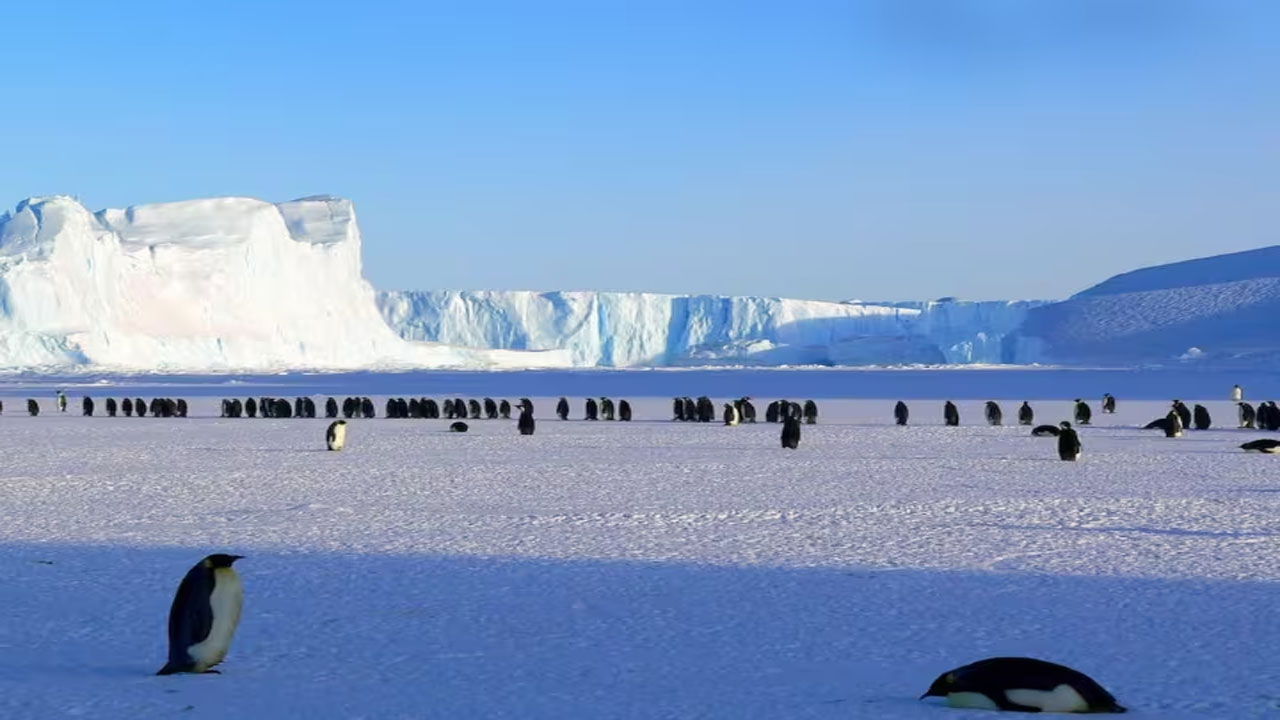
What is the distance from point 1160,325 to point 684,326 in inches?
1143

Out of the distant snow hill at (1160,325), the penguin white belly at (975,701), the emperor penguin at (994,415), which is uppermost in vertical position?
the distant snow hill at (1160,325)

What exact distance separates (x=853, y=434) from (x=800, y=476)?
26.4 ft

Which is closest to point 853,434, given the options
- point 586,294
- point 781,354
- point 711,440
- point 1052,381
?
point 711,440

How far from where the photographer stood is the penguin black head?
4422 millimetres

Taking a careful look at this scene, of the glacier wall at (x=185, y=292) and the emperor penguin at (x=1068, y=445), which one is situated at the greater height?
the glacier wall at (x=185, y=292)

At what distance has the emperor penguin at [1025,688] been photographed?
4.28 m

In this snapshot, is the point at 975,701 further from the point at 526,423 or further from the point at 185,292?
the point at 185,292

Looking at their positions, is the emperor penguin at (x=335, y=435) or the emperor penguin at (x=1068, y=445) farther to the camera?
the emperor penguin at (x=335, y=435)

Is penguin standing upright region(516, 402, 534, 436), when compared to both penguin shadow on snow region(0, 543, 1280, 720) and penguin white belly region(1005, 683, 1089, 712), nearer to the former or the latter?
penguin shadow on snow region(0, 543, 1280, 720)

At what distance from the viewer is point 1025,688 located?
4309mm

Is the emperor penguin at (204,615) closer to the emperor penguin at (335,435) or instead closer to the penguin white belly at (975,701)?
the penguin white belly at (975,701)

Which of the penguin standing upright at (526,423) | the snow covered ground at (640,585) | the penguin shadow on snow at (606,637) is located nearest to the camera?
the penguin shadow on snow at (606,637)

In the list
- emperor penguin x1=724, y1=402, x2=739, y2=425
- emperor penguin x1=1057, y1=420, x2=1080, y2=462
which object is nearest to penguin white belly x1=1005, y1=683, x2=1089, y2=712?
emperor penguin x1=1057, y1=420, x2=1080, y2=462

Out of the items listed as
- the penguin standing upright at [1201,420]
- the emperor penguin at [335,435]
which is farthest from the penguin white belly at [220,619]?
the penguin standing upright at [1201,420]
